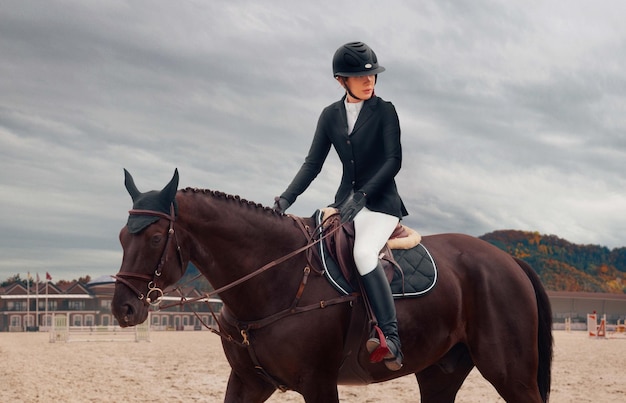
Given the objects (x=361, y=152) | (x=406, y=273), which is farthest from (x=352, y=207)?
(x=406, y=273)

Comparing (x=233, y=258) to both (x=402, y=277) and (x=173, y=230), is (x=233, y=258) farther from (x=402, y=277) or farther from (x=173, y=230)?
(x=402, y=277)

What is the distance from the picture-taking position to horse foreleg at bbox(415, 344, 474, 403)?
19.8 feet

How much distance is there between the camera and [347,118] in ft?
18.6

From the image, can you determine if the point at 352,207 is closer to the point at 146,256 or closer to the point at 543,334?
the point at 146,256

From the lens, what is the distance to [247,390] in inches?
205

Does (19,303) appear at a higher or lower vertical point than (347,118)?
lower

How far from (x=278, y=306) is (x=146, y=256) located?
0.98m

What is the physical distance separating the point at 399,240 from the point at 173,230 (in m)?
1.80

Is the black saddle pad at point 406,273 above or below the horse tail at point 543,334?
above

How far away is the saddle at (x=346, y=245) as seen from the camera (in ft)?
17.4

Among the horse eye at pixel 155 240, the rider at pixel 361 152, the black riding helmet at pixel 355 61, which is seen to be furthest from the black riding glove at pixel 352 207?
the horse eye at pixel 155 240

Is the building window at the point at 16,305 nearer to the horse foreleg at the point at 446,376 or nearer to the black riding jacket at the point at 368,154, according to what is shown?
the horse foreleg at the point at 446,376

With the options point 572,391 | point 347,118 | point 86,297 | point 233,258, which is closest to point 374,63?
point 347,118

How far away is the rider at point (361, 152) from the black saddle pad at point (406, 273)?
0.22 meters
